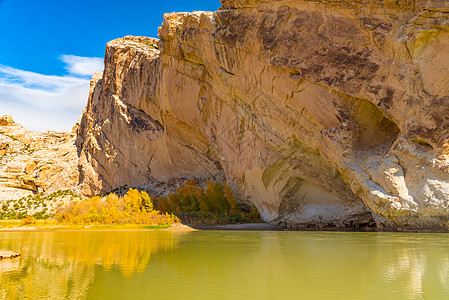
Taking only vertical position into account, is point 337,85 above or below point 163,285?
above

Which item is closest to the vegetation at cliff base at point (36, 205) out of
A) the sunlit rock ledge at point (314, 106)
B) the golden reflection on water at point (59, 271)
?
the sunlit rock ledge at point (314, 106)

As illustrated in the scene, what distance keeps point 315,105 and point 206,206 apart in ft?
49.2

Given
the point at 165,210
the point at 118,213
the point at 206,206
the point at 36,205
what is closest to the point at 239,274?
the point at 206,206

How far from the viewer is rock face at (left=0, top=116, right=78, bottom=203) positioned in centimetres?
5491

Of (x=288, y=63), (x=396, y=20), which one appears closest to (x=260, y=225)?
(x=288, y=63)

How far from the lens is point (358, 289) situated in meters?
7.08

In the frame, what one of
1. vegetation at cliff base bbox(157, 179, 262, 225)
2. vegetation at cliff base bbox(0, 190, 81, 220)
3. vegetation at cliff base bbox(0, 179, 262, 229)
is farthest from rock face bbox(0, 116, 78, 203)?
vegetation at cliff base bbox(157, 179, 262, 225)

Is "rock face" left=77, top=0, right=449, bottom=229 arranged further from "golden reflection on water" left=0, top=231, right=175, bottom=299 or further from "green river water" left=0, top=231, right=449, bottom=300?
"golden reflection on water" left=0, top=231, right=175, bottom=299

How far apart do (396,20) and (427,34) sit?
6.22 ft

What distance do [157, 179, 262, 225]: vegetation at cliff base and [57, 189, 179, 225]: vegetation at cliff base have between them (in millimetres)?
1318

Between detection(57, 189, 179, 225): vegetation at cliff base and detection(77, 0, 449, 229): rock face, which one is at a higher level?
detection(77, 0, 449, 229): rock face

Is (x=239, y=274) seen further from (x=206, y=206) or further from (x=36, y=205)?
(x=36, y=205)

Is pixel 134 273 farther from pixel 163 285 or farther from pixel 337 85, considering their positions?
pixel 337 85

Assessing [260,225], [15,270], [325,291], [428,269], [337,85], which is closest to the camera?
[325,291]
